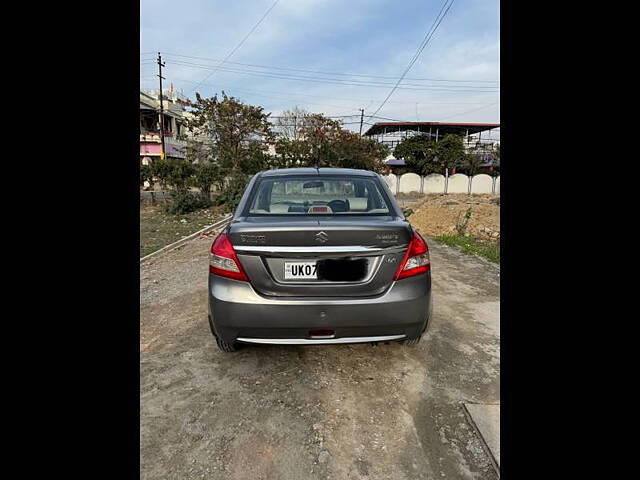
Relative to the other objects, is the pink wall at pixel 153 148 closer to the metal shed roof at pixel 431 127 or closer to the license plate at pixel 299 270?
the metal shed roof at pixel 431 127

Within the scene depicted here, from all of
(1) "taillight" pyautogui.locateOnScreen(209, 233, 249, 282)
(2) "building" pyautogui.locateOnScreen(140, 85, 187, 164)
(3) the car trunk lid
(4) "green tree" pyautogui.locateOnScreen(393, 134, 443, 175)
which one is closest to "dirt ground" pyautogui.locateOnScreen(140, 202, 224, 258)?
(1) "taillight" pyautogui.locateOnScreen(209, 233, 249, 282)

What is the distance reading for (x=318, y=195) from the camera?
3.51 m

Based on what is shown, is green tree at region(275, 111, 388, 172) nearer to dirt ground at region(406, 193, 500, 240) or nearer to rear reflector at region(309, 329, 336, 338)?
dirt ground at region(406, 193, 500, 240)

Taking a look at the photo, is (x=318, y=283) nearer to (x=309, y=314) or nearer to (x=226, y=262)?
(x=309, y=314)

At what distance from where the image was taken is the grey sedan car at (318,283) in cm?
225

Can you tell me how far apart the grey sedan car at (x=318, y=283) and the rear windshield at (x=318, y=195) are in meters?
0.62

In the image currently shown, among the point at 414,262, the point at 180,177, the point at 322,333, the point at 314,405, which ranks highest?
the point at 180,177

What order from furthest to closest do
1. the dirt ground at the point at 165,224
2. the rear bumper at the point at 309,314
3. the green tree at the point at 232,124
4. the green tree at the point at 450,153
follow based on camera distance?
the green tree at the point at 450,153
the green tree at the point at 232,124
the dirt ground at the point at 165,224
the rear bumper at the point at 309,314

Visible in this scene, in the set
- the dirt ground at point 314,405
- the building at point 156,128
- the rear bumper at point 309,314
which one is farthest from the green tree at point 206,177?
the building at point 156,128

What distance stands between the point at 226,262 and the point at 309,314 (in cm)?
64

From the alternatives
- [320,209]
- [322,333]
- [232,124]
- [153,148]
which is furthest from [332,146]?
[322,333]
